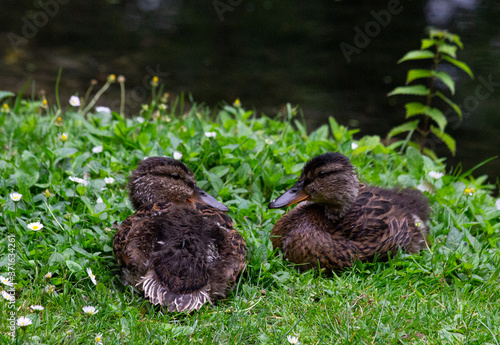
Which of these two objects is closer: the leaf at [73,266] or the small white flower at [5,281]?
the small white flower at [5,281]

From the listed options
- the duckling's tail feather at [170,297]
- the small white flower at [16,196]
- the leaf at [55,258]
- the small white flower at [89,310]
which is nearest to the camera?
the small white flower at [89,310]

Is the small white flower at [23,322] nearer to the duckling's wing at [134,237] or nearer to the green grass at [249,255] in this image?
the green grass at [249,255]

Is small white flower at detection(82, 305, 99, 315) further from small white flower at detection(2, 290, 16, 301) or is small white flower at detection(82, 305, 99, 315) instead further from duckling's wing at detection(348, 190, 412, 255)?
duckling's wing at detection(348, 190, 412, 255)

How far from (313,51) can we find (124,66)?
3.25m

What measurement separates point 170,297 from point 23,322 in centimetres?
80

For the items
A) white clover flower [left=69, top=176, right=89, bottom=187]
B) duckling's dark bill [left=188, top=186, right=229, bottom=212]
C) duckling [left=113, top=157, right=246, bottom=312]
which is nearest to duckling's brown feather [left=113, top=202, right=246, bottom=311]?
duckling [left=113, top=157, right=246, bottom=312]

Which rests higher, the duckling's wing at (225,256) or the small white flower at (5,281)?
the duckling's wing at (225,256)

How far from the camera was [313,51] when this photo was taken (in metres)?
9.41

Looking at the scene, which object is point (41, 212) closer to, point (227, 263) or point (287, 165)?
point (227, 263)

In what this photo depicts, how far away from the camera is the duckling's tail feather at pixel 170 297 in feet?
10.3

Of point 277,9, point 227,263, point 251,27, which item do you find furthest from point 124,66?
point 227,263

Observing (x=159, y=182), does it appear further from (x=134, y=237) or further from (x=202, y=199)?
(x=134, y=237)

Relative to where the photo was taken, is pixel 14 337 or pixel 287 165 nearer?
pixel 14 337

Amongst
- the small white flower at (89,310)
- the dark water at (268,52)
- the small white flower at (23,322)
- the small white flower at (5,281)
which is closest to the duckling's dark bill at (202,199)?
the small white flower at (89,310)
